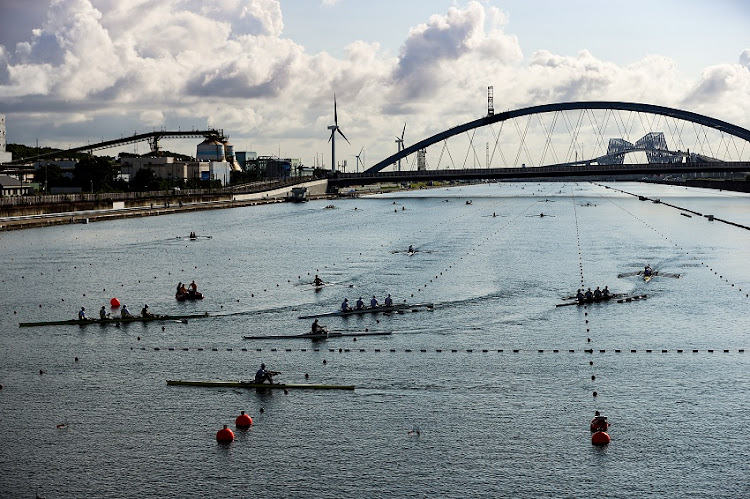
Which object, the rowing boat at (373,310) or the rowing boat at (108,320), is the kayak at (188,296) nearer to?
the rowing boat at (108,320)

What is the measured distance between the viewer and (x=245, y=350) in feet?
179

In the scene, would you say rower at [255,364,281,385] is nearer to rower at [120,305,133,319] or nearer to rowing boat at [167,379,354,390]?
rowing boat at [167,379,354,390]

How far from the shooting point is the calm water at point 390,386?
115 ft

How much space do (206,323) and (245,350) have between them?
9.62 meters

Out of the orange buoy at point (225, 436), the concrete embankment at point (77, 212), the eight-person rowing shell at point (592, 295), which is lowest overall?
the orange buoy at point (225, 436)

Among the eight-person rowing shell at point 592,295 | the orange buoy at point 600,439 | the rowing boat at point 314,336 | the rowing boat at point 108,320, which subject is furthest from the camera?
the eight-person rowing shell at point 592,295

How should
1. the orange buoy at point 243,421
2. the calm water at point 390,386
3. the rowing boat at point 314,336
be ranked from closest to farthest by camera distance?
the calm water at point 390,386, the orange buoy at point 243,421, the rowing boat at point 314,336

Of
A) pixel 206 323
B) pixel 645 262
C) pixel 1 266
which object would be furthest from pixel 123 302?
pixel 645 262

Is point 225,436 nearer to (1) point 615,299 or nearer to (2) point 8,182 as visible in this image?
(1) point 615,299

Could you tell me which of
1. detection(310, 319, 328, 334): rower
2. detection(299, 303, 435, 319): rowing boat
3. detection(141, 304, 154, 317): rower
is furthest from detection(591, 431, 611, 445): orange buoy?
detection(141, 304, 154, 317): rower

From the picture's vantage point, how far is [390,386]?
46250mm

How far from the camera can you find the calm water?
35000 mm

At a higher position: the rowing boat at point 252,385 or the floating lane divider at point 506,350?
the floating lane divider at point 506,350

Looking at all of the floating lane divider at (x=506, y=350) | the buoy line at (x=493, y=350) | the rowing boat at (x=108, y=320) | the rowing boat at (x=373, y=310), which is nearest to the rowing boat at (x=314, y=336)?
the buoy line at (x=493, y=350)
